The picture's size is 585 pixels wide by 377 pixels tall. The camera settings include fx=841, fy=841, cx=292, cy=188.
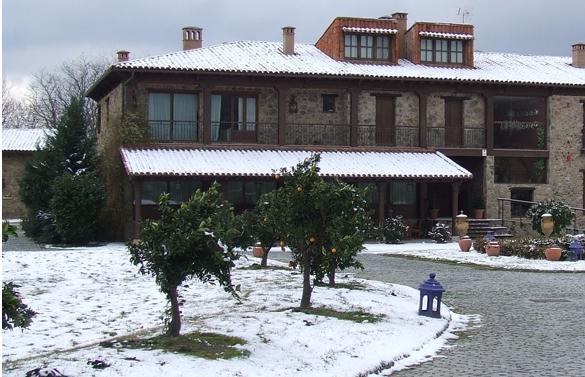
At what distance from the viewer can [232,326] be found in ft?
34.3

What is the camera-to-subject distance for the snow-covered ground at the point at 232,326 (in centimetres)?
836

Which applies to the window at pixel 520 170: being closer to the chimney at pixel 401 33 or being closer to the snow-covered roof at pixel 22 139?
the chimney at pixel 401 33

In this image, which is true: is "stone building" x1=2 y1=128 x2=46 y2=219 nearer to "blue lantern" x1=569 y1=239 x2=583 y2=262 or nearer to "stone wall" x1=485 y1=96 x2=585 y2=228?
"stone wall" x1=485 y1=96 x2=585 y2=228

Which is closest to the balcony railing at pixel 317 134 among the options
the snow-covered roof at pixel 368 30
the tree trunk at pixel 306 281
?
the snow-covered roof at pixel 368 30

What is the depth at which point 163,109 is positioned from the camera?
30672mm

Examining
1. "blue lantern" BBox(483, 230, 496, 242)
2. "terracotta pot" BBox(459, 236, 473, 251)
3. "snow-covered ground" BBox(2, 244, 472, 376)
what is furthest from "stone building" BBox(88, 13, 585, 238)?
"snow-covered ground" BBox(2, 244, 472, 376)

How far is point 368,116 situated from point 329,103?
1.60m

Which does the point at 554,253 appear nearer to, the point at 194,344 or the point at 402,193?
the point at 402,193

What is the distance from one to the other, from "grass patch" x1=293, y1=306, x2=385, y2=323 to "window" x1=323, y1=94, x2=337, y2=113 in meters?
20.9

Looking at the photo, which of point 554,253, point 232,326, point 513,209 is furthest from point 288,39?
point 232,326

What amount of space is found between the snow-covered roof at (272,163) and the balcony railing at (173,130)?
93cm

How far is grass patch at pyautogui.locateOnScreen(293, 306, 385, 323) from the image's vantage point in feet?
37.9

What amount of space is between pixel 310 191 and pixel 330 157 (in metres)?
19.2

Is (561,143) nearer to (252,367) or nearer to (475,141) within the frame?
(475,141)
